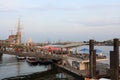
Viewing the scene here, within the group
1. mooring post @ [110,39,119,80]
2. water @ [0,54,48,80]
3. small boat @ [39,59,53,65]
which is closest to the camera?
mooring post @ [110,39,119,80]

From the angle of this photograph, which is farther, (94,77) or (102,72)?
(102,72)

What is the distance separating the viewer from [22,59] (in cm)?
10106

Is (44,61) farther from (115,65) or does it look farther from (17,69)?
(115,65)

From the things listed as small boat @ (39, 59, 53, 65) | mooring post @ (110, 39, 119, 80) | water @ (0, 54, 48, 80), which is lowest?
water @ (0, 54, 48, 80)

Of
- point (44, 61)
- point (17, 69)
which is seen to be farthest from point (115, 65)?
point (44, 61)

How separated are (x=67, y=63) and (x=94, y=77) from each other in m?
Result: 22.4

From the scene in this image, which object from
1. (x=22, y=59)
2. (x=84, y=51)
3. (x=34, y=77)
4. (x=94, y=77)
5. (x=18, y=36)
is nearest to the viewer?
(x=94, y=77)

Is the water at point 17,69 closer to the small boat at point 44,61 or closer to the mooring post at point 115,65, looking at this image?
the small boat at point 44,61

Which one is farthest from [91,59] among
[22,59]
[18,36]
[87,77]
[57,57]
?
[18,36]

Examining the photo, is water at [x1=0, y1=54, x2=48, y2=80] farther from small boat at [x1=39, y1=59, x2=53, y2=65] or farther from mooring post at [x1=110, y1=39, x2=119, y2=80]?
mooring post at [x1=110, y1=39, x2=119, y2=80]

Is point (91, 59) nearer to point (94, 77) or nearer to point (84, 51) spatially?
point (94, 77)

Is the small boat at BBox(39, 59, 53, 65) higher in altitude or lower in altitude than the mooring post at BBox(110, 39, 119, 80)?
lower

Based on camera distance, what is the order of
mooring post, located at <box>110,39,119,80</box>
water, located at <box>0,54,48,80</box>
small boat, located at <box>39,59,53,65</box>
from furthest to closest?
small boat, located at <box>39,59,53,65</box>
water, located at <box>0,54,48,80</box>
mooring post, located at <box>110,39,119,80</box>

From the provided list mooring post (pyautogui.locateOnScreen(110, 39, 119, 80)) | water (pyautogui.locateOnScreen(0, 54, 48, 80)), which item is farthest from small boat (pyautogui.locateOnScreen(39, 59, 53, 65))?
mooring post (pyautogui.locateOnScreen(110, 39, 119, 80))
